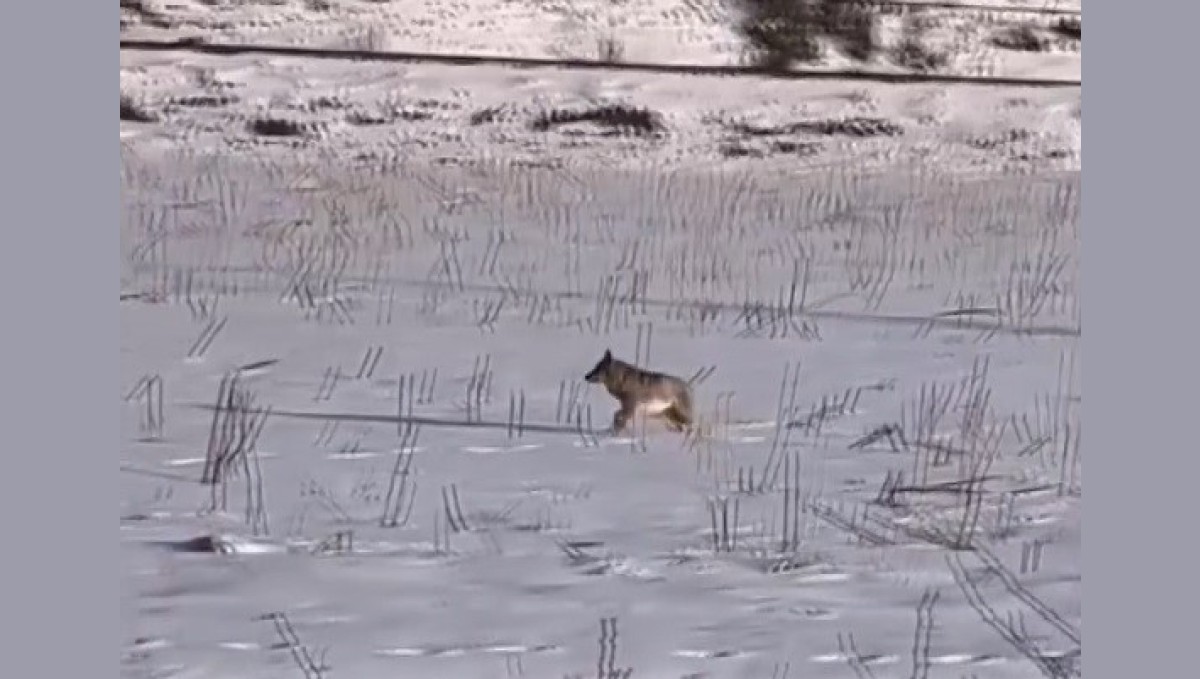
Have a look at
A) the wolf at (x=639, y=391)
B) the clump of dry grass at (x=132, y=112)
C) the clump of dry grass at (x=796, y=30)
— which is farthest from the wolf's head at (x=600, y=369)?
the clump of dry grass at (x=132, y=112)

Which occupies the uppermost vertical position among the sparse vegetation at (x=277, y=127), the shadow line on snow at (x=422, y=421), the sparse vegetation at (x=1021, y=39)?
the sparse vegetation at (x=1021, y=39)

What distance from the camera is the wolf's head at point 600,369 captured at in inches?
71.6

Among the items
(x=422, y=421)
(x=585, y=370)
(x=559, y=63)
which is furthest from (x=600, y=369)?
(x=559, y=63)

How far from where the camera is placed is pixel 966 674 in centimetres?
182

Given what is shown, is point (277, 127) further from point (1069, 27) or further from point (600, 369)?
point (1069, 27)

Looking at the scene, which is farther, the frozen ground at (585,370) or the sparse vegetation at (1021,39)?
the sparse vegetation at (1021,39)

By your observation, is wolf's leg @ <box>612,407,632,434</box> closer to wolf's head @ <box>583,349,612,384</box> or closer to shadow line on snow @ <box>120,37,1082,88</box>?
wolf's head @ <box>583,349,612,384</box>

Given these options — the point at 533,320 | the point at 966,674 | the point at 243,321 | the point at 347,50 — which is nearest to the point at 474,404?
the point at 533,320

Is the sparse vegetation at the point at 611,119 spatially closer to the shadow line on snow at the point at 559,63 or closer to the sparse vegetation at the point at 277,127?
the shadow line on snow at the point at 559,63

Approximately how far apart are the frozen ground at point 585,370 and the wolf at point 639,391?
15mm

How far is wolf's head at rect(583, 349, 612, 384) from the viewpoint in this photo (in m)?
1.82

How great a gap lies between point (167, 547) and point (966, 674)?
31.1 inches

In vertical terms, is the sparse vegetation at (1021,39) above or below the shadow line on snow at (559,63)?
above

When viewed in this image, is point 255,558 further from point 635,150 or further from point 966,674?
point 966,674
